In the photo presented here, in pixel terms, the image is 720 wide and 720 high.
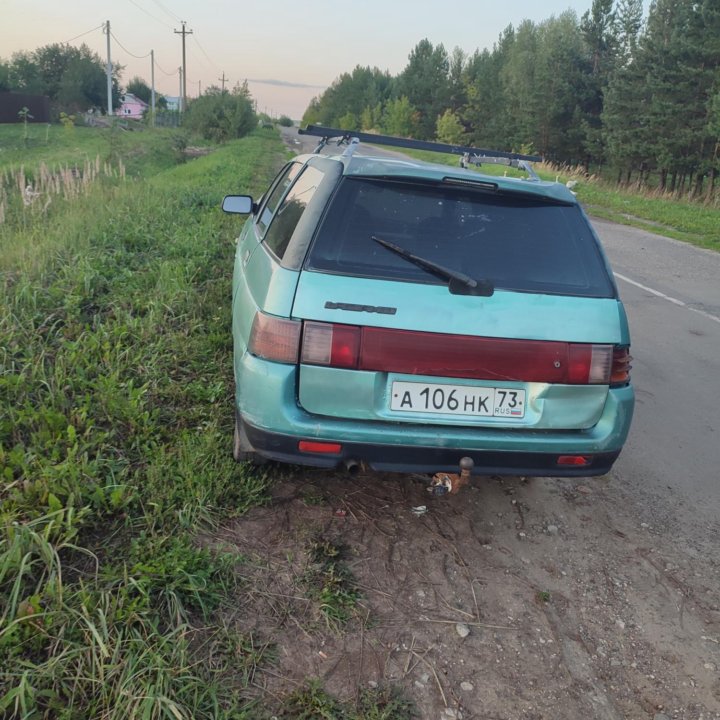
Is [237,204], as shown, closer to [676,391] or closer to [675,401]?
[675,401]

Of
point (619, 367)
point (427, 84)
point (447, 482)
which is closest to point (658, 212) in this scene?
point (619, 367)

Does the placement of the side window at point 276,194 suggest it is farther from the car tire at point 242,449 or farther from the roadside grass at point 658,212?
the roadside grass at point 658,212

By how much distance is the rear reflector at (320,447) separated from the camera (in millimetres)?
2633

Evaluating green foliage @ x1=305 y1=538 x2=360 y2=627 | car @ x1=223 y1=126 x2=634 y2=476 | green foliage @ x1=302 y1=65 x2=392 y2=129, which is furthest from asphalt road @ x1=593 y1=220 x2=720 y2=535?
green foliage @ x1=302 y1=65 x2=392 y2=129

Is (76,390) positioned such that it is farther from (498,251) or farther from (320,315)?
(498,251)

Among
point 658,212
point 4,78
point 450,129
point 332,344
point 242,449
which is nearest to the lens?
point 332,344

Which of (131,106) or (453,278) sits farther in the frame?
(131,106)

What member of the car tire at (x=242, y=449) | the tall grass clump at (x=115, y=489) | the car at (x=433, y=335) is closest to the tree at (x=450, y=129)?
the tall grass clump at (x=115, y=489)

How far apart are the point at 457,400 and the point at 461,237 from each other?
29.4 inches

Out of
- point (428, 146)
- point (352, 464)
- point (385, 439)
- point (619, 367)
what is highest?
point (428, 146)

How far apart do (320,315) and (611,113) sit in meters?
41.6

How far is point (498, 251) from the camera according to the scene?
2.83 m

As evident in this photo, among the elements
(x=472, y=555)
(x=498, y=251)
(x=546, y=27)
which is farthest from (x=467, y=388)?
(x=546, y=27)

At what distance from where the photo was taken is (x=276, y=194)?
4.42 m
